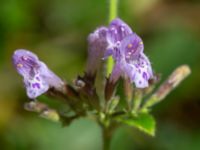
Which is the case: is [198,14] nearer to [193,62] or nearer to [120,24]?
[193,62]

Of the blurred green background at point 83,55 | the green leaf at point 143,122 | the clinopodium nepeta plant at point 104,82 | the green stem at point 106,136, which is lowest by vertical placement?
the blurred green background at point 83,55

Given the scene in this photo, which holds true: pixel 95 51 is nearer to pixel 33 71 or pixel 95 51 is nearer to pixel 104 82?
pixel 104 82

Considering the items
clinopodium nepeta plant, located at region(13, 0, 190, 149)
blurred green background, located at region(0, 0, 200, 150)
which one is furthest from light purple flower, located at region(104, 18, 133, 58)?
blurred green background, located at region(0, 0, 200, 150)

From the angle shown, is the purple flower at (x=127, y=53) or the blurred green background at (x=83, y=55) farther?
the blurred green background at (x=83, y=55)

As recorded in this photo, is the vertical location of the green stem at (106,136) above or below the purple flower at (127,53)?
below

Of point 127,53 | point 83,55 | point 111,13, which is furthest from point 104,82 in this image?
point 83,55

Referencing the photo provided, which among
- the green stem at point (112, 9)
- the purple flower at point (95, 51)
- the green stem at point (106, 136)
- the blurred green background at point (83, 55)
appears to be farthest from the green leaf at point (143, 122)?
the blurred green background at point (83, 55)

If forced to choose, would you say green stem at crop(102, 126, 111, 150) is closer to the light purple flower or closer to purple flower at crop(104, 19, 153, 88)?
purple flower at crop(104, 19, 153, 88)

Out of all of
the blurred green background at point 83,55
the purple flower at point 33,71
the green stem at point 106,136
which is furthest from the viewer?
the blurred green background at point 83,55

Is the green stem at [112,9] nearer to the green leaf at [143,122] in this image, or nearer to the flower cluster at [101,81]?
the flower cluster at [101,81]
